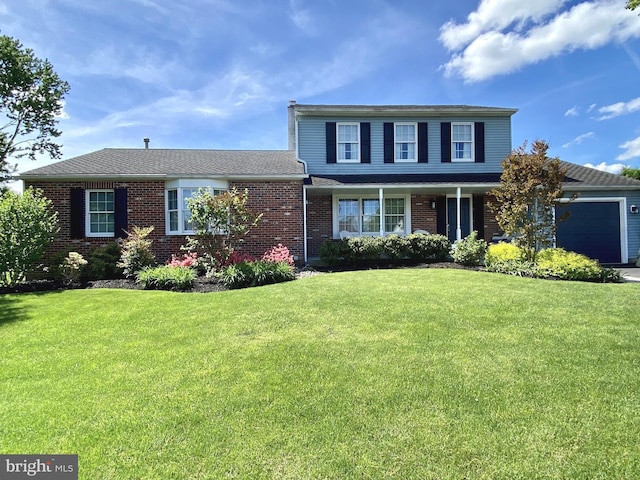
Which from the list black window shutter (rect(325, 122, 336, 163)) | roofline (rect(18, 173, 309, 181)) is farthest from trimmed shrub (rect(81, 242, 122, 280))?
black window shutter (rect(325, 122, 336, 163))

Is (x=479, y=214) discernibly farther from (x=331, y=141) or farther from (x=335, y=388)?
(x=335, y=388)

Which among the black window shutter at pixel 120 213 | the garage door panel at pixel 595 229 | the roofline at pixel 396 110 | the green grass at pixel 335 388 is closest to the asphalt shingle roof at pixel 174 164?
the black window shutter at pixel 120 213

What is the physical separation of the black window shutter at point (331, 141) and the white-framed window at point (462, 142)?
4980 millimetres

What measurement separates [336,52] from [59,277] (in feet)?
36.9

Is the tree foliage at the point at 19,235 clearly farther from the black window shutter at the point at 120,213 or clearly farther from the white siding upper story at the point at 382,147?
the white siding upper story at the point at 382,147

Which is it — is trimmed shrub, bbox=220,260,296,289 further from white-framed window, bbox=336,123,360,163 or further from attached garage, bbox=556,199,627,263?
attached garage, bbox=556,199,627,263

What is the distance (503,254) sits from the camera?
34.2 feet

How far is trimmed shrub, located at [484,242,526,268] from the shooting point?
401 inches

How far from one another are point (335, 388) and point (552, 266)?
8.24 metres

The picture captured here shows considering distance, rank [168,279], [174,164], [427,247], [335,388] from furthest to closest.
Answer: [174,164]
[427,247]
[168,279]
[335,388]

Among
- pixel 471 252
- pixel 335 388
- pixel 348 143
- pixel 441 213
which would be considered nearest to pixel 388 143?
pixel 348 143

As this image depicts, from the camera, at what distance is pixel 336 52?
12.1 metres

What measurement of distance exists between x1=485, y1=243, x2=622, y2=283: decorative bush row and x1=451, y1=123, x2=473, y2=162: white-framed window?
18.7 ft

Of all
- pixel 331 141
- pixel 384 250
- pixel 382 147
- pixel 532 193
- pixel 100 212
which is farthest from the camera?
pixel 382 147
